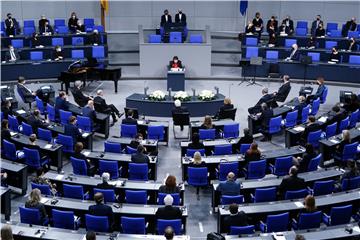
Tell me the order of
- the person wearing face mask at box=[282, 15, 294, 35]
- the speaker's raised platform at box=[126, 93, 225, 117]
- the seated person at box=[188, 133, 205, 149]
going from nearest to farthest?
the seated person at box=[188, 133, 205, 149]
the speaker's raised platform at box=[126, 93, 225, 117]
the person wearing face mask at box=[282, 15, 294, 35]

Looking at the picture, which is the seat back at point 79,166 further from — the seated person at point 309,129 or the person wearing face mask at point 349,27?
the person wearing face mask at point 349,27

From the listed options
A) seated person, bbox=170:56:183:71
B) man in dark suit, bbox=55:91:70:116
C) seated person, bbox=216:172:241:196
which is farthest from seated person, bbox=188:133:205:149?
seated person, bbox=170:56:183:71

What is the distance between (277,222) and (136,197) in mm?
3277

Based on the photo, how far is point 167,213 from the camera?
12.2 m

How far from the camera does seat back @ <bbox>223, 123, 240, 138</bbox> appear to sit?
18017 millimetres

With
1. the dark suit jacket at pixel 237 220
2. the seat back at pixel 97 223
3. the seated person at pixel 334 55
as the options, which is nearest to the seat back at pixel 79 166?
the seat back at pixel 97 223

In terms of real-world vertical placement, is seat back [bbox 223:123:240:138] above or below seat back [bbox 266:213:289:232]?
above

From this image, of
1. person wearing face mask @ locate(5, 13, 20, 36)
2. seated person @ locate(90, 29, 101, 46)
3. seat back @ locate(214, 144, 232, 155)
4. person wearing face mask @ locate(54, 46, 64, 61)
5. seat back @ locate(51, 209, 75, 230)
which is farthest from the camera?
person wearing face mask @ locate(5, 13, 20, 36)

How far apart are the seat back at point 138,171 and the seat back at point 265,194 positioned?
10.4ft

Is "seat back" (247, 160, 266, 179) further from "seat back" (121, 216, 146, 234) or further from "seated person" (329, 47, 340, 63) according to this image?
"seated person" (329, 47, 340, 63)

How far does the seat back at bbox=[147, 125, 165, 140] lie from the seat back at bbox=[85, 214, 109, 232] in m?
6.23

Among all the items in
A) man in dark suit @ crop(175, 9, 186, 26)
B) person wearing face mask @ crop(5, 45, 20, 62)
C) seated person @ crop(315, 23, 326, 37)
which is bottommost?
person wearing face mask @ crop(5, 45, 20, 62)

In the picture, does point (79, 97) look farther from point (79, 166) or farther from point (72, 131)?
point (79, 166)

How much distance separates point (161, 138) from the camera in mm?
18406
